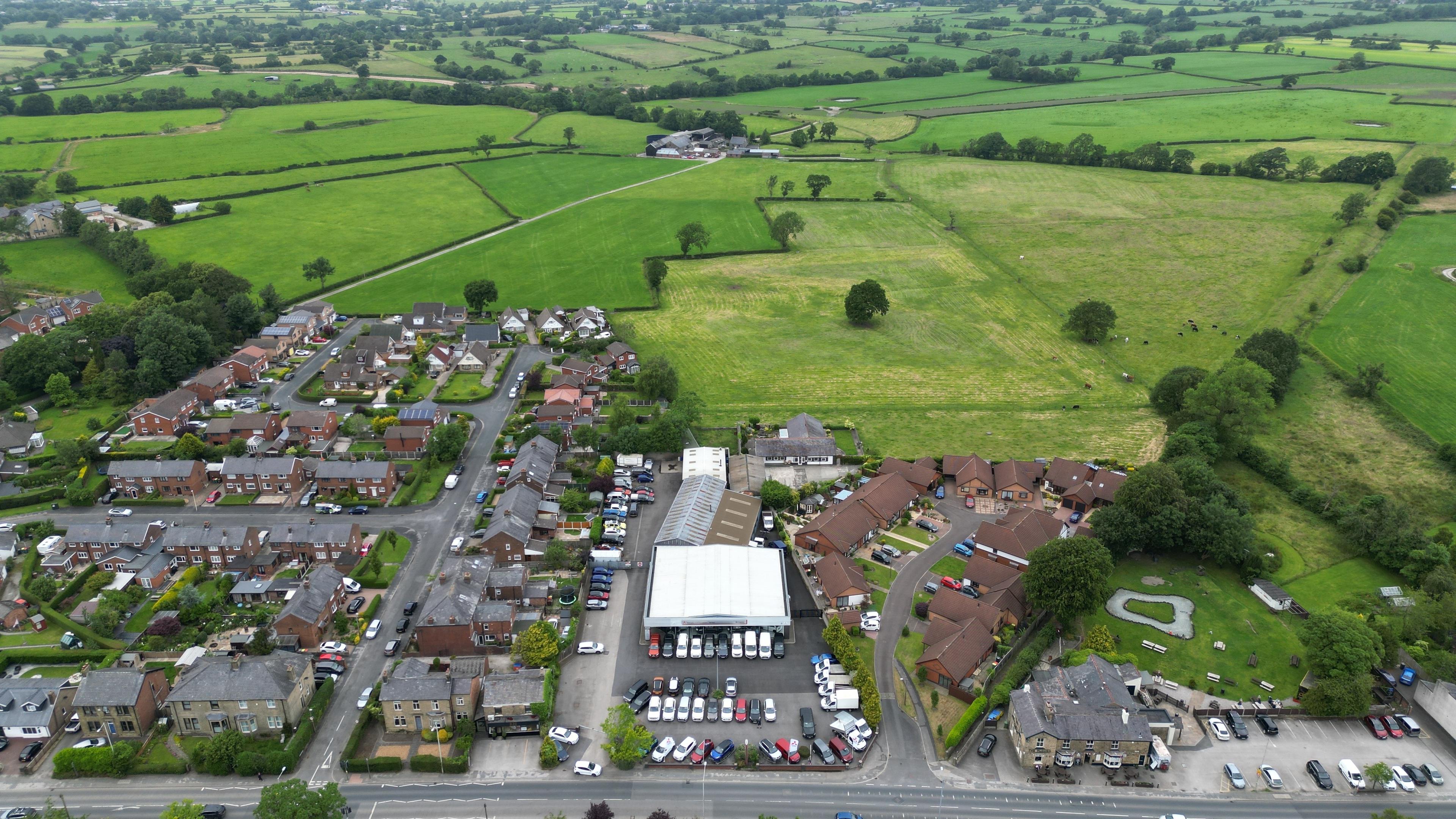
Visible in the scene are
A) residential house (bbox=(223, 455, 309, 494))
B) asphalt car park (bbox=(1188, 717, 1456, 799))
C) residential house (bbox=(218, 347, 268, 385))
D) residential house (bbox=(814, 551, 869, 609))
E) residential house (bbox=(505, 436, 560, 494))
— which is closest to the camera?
asphalt car park (bbox=(1188, 717, 1456, 799))

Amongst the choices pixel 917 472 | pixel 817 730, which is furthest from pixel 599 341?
pixel 817 730

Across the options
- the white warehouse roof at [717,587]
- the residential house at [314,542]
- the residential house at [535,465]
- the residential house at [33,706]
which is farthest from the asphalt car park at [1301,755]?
the residential house at [33,706]

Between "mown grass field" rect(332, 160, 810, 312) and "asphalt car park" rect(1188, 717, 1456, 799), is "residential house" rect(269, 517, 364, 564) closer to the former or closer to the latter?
"mown grass field" rect(332, 160, 810, 312)

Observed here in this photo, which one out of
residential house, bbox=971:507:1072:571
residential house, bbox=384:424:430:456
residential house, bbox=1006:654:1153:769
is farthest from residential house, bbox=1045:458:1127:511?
residential house, bbox=384:424:430:456

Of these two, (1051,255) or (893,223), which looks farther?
(893,223)

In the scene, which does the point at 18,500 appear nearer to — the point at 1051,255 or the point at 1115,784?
the point at 1115,784

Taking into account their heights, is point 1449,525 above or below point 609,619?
above

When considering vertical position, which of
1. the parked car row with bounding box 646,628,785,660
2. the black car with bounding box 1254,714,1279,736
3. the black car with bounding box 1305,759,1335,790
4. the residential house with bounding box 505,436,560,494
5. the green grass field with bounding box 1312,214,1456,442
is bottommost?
the parked car row with bounding box 646,628,785,660
